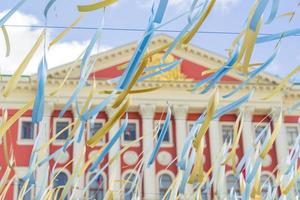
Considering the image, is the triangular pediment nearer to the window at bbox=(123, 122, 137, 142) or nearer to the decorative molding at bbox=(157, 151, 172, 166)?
the window at bbox=(123, 122, 137, 142)

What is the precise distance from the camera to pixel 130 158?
94.7ft

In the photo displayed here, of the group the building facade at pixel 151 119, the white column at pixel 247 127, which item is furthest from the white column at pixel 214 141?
the white column at pixel 247 127

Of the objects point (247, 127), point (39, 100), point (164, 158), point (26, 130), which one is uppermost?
point (247, 127)

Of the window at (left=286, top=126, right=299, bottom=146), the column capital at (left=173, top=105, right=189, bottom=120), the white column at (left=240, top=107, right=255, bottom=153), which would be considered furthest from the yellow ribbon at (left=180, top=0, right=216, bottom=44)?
the window at (left=286, top=126, right=299, bottom=146)

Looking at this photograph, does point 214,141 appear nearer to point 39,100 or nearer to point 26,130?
point 26,130

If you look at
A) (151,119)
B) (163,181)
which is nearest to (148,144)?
(151,119)

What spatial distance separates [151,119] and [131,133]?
1.11 metres

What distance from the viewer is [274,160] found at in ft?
97.9

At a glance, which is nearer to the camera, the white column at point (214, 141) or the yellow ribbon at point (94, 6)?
the yellow ribbon at point (94, 6)

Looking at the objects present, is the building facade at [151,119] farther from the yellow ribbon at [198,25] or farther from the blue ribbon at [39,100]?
the yellow ribbon at [198,25]

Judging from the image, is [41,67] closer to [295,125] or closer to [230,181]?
[230,181]

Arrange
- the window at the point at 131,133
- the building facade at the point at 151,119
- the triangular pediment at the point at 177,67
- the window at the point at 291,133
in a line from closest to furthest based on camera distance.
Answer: the building facade at the point at 151,119 → the window at the point at 131,133 → the triangular pediment at the point at 177,67 → the window at the point at 291,133

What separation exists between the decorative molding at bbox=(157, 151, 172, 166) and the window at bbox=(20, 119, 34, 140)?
18.8 ft

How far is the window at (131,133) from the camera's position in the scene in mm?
29625
